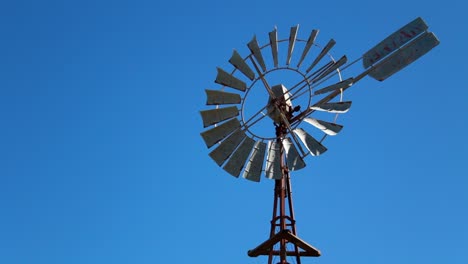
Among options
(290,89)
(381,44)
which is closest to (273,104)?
(290,89)

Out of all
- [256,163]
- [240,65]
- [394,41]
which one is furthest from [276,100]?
[394,41]

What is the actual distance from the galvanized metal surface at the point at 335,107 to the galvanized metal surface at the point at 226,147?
1.68 m

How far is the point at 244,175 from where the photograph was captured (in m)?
13.6

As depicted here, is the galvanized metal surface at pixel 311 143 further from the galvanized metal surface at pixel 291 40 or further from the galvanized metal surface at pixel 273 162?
the galvanized metal surface at pixel 291 40

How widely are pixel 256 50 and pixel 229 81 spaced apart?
2.97 ft

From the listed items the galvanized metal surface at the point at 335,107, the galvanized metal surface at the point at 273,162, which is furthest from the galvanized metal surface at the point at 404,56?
the galvanized metal surface at the point at 273,162

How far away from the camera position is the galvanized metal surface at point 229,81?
14.5m

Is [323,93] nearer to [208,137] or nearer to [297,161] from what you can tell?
[297,161]

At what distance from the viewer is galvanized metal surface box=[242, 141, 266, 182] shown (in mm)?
13578

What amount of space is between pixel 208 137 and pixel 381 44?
4.13 metres

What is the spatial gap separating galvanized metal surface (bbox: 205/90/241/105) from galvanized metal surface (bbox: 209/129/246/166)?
0.71 metres

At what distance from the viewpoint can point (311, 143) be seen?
13617 millimetres

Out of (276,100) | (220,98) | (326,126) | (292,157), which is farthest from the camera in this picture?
(220,98)

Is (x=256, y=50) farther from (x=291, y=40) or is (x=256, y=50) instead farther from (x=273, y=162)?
(x=273, y=162)
